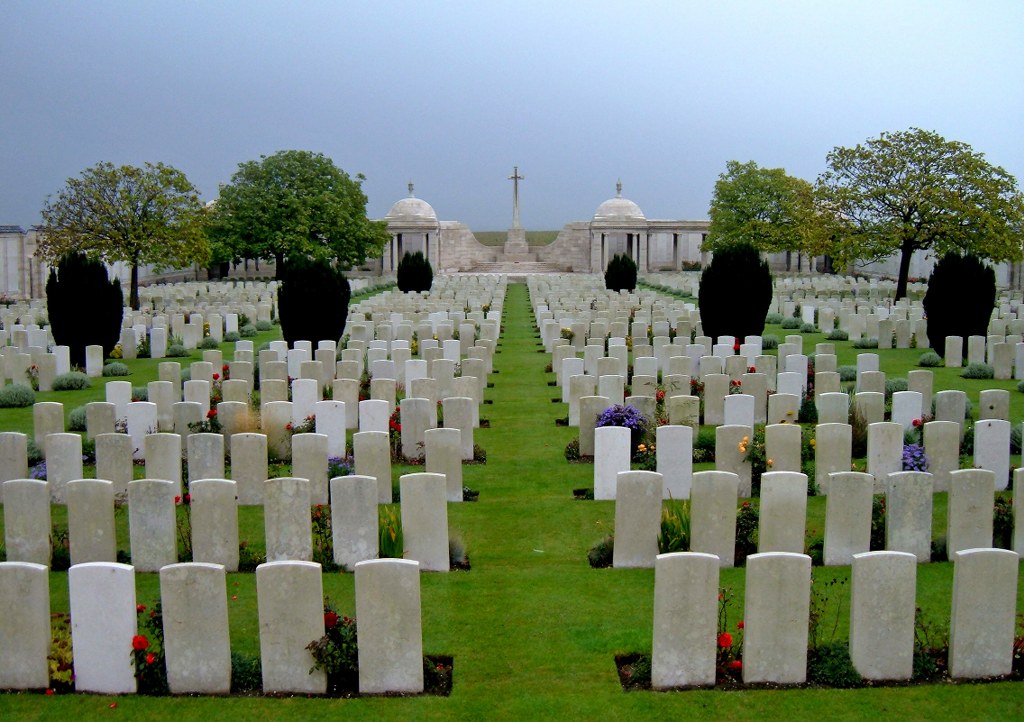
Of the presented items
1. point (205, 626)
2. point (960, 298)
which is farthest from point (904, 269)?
point (205, 626)

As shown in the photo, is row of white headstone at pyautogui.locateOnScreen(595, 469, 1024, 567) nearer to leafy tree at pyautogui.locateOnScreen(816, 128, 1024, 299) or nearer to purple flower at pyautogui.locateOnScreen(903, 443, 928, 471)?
purple flower at pyautogui.locateOnScreen(903, 443, 928, 471)

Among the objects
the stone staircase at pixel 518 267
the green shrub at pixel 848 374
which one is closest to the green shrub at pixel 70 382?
the green shrub at pixel 848 374

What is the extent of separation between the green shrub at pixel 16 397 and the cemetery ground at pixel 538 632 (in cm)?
605

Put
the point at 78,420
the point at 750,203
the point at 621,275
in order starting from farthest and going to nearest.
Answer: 1. the point at 750,203
2. the point at 621,275
3. the point at 78,420

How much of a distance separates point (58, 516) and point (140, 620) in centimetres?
330

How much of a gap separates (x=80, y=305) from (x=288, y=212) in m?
24.7

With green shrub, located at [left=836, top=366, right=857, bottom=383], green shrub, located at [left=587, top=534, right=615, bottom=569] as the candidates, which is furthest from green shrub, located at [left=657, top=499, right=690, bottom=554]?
green shrub, located at [left=836, top=366, right=857, bottom=383]

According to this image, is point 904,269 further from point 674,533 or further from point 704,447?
point 674,533

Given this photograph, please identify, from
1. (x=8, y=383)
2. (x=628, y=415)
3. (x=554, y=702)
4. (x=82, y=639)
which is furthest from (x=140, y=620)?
(x=8, y=383)

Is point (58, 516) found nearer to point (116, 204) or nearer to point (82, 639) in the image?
point (82, 639)

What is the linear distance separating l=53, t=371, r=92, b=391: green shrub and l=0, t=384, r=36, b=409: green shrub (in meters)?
1.19

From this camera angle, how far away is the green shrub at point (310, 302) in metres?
18.2

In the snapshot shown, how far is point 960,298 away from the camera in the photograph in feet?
62.7

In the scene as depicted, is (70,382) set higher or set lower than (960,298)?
lower
